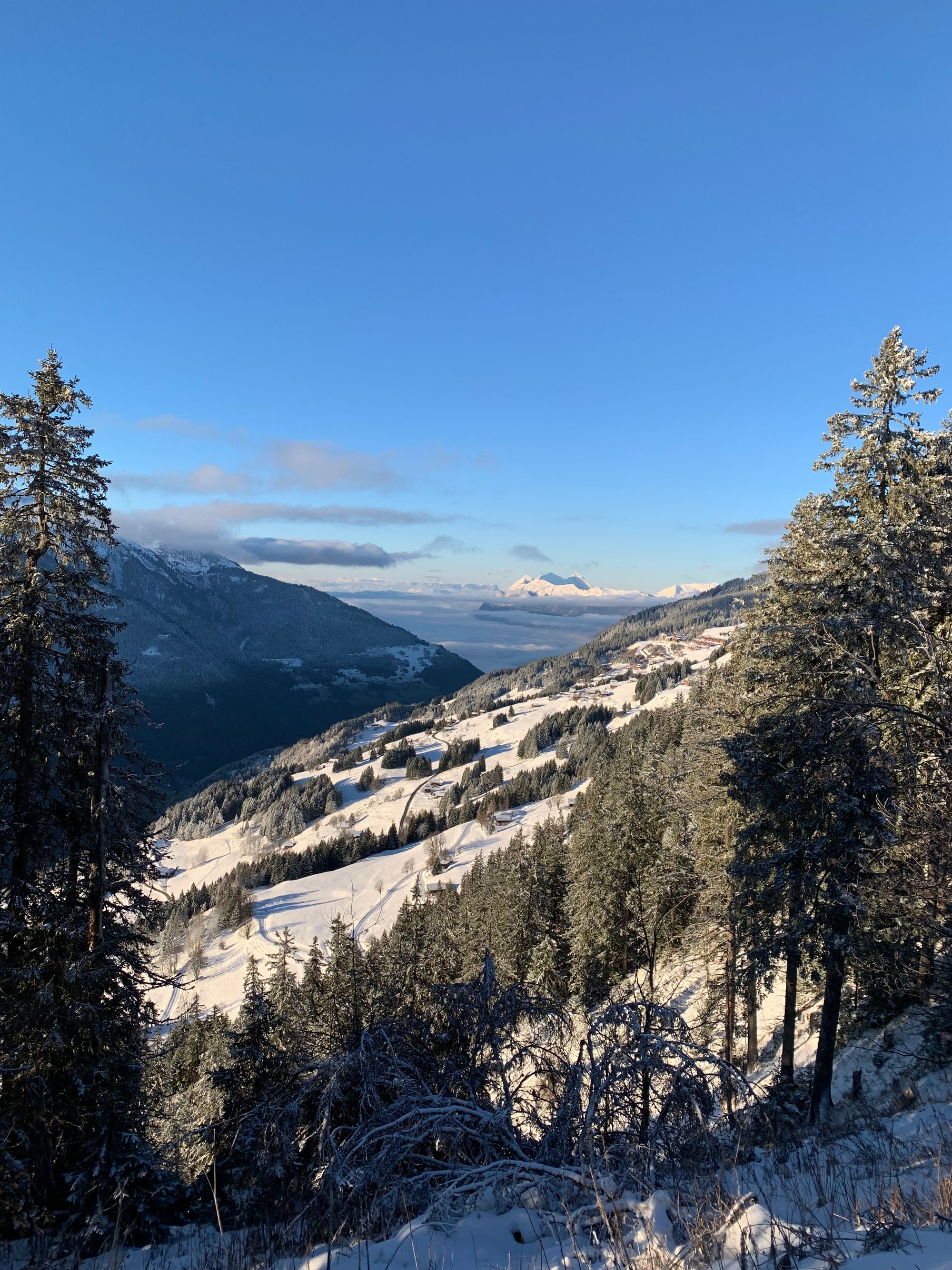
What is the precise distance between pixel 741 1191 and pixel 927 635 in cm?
637

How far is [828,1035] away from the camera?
10.7 metres

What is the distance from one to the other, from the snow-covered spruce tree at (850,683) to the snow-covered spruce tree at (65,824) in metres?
11.1

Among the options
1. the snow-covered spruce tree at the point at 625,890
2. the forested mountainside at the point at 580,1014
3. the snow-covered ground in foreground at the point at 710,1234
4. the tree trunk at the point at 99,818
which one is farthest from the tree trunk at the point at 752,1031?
the tree trunk at the point at 99,818

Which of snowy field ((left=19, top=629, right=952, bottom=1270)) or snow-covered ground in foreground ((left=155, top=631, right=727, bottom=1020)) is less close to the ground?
snowy field ((left=19, top=629, right=952, bottom=1270))

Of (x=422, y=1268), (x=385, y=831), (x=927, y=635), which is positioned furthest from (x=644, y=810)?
(x=385, y=831)

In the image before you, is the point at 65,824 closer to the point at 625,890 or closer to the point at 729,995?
the point at 729,995

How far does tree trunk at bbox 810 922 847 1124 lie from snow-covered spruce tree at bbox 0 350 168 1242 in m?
11.1

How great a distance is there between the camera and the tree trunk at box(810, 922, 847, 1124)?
34.7ft

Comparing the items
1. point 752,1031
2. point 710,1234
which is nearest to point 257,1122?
point 710,1234

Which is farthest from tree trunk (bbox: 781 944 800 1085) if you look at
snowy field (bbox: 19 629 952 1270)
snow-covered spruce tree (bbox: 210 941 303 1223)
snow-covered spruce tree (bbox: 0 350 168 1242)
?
snow-covered spruce tree (bbox: 0 350 168 1242)

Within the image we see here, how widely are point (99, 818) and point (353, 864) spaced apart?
8601 centimetres

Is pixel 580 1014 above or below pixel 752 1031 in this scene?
above

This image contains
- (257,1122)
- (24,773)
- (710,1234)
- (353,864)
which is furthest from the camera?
(353,864)

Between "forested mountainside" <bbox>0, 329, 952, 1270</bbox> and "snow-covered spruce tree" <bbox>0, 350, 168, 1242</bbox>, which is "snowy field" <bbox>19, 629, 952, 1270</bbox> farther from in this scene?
"snow-covered spruce tree" <bbox>0, 350, 168, 1242</bbox>
